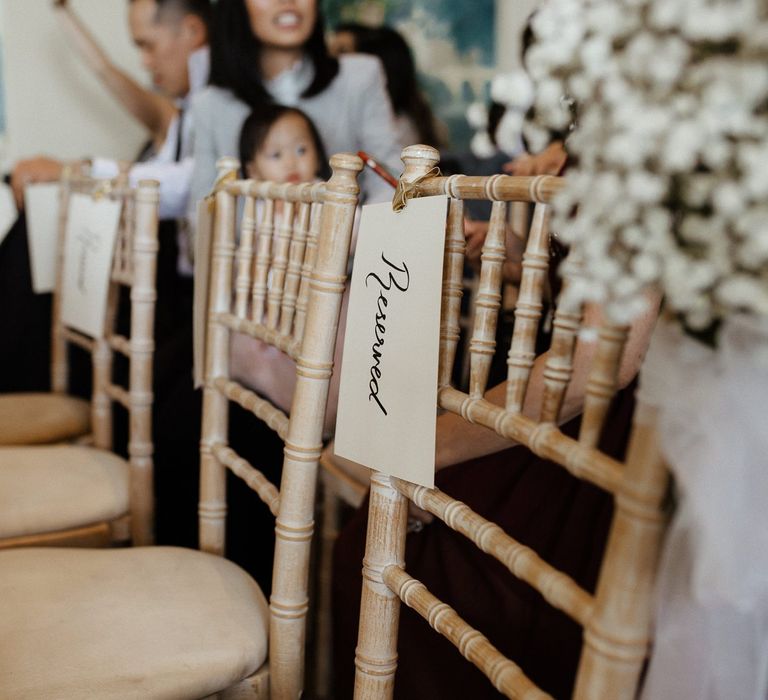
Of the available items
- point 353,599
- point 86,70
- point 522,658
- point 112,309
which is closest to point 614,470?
point 522,658

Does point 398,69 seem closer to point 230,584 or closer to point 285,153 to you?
point 285,153

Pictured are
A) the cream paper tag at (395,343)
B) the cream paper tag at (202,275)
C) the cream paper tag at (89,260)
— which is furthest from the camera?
the cream paper tag at (89,260)

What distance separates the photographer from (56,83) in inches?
110

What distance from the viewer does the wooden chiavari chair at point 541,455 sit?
17.6 inches

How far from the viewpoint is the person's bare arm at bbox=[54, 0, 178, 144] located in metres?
2.67

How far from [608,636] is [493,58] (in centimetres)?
235

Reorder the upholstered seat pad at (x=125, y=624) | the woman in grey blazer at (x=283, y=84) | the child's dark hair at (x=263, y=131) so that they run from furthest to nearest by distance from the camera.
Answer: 1. the woman in grey blazer at (x=283, y=84)
2. the child's dark hair at (x=263, y=131)
3. the upholstered seat pad at (x=125, y=624)

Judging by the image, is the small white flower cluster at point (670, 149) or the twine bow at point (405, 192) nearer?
the small white flower cluster at point (670, 149)

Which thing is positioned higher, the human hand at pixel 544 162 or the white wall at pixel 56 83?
the white wall at pixel 56 83

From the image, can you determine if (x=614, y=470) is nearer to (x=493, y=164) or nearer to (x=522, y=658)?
(x=522, y=658)

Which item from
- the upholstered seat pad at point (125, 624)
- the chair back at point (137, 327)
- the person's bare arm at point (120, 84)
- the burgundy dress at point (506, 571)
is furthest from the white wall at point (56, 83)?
the burgundy dress at point (506, 571)

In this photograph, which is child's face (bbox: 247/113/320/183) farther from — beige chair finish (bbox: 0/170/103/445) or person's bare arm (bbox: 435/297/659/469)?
person's bare arm (bbox: 435/297/659/469)

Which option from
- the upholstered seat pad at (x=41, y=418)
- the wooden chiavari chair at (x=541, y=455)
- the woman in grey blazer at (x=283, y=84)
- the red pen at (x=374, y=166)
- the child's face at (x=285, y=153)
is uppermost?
the woman in grey blazer at (x=283, y=84)

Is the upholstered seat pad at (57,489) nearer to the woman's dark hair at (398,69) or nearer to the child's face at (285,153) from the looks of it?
the child's face at (285,153)
